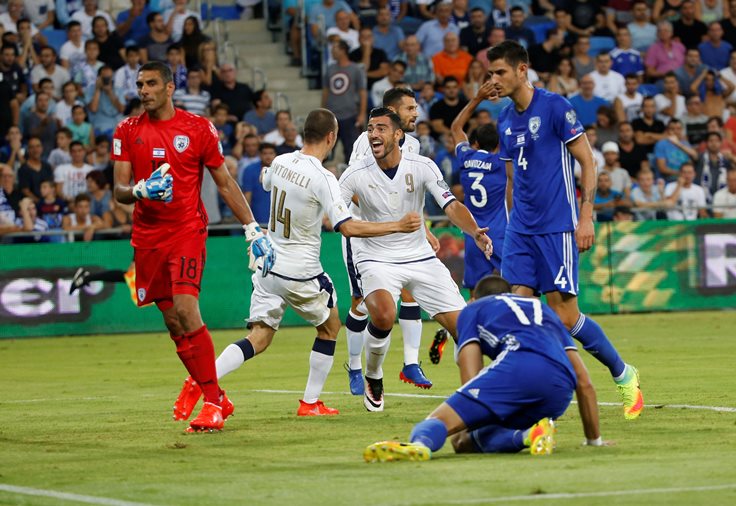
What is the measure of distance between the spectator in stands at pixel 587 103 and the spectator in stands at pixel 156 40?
23.7 ft

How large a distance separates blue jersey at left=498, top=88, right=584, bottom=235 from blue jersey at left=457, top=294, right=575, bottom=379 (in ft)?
6.97

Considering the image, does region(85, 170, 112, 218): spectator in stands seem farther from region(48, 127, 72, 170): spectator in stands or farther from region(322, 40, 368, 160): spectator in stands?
region(322, 40, 368, 160): spectator in stands

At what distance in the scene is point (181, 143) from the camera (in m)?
10.6

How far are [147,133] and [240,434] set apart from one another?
2.32 metres

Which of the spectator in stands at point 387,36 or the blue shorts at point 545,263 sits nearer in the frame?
the blue shorts at point 545,263

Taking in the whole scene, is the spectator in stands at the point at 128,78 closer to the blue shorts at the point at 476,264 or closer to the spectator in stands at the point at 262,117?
the spectator in stands at the point at 262,117

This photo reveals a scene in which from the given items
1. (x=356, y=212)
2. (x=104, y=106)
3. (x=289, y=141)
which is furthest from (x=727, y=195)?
(x=356, y=212)

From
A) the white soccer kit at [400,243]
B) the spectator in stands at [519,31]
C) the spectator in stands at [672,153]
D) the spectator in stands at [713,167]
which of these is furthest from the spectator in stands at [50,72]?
the white soccer kit at [400,243]

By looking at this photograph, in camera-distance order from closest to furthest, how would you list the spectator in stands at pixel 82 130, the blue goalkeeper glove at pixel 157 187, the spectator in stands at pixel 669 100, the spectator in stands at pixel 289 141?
the blue goalkeeper glove at pixel 157 187, the spectator in stands at pixel 289 141, the spectator in stands at pixel 82 130, the spectator in stands at pixel 669 100

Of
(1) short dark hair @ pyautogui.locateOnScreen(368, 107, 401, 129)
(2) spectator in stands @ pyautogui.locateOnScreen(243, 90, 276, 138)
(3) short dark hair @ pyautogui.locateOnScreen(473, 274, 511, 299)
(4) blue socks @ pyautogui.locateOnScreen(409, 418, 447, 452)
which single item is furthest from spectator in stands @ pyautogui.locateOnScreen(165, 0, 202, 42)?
(4) blue socks @ pyautogui.locateOnScreen(409, 418, 447, 452)

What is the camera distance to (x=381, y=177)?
1182 cm

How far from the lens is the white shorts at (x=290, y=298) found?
11359mm

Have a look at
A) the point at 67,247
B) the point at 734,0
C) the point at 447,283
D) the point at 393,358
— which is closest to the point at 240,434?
the point at 447,283

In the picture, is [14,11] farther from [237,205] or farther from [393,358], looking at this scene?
[237,205]
